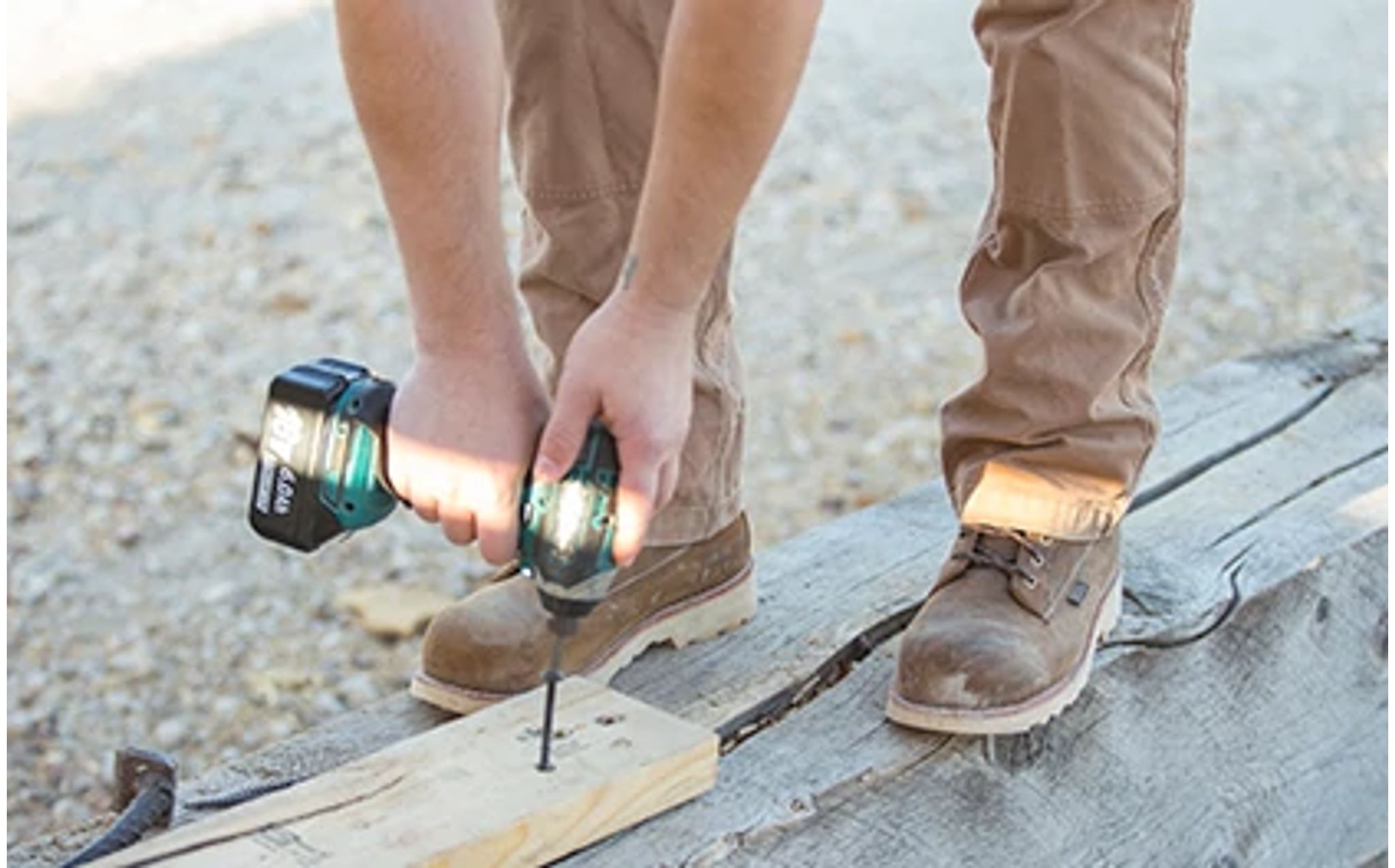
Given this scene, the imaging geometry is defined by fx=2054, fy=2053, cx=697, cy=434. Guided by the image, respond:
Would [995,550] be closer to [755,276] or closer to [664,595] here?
[664,595]

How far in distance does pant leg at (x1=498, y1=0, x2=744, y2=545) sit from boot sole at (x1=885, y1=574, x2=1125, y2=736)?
0.31 m

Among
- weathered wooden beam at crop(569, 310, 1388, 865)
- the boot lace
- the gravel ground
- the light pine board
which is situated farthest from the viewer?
the gravel ground

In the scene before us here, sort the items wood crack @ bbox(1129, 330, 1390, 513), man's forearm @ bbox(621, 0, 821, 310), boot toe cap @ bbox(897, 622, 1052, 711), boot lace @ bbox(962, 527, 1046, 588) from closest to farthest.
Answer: man's forearm @ bbox(621, 0, 821, 310) → boot toe cap @ bbox(897, 622, 1052, 711) → boot lace @ bbox(962, 527, 1046, 588) → wood crack @ bbox(1129, 330, 1390, 513)

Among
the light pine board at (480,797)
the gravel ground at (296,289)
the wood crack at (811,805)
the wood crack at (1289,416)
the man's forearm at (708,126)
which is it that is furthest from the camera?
the gravel ground at (296,289)


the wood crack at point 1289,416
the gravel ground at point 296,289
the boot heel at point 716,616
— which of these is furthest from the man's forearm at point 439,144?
the gravel ground at point 296,289

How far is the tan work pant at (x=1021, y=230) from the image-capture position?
2.01 m

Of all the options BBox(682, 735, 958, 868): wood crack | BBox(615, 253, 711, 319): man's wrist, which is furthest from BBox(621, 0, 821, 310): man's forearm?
BBox(682, 735, 958, 868): wood crack

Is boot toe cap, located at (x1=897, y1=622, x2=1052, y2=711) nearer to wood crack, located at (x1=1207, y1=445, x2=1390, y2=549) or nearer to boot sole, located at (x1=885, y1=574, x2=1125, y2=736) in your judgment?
boot sole, located at (x1=885, y1=574, x2=1125, y2=736)

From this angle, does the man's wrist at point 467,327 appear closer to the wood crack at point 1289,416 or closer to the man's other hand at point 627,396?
the man's other hand at point 627,396

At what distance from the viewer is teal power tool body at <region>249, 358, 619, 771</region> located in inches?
67.9

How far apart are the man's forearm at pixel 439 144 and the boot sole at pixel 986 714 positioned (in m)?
0.60

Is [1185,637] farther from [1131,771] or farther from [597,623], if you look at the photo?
[597,623]

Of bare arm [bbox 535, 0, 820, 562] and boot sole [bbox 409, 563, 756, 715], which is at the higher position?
bare arm [bbox 535, 0, 820, 562]

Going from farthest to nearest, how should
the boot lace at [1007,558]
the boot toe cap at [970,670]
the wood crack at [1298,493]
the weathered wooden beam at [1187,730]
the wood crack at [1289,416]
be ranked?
1. the wood crack at [1289,416]
2. the wood crack at [1298,493]
3. the boot lace at [1007,558]
4. the boot toe cap at [970,670]
5. the weathered wooden beam at [1187,730]
